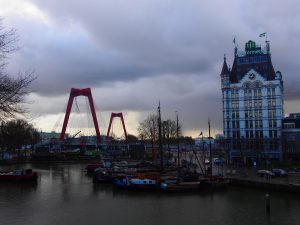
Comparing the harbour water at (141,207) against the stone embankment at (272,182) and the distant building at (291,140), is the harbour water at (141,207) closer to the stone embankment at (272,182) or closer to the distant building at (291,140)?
the stone embankment at (272,182)

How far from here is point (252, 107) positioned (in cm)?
7488

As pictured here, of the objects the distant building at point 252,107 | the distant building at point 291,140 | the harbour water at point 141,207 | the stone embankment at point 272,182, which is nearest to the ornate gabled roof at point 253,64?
the distant building at point 252,107

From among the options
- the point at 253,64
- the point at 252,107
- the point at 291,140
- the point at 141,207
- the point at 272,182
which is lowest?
the point at 141,207

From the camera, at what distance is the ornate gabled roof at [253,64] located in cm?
7650

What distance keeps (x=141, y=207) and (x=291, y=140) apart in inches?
1716

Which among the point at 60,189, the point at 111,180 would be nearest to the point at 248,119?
the point at 111,180

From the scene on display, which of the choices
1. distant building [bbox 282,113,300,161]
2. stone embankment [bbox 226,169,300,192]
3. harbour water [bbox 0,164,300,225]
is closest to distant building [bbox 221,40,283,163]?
distant building [bbox 282,113,300,161]

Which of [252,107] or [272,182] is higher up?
[252,107]

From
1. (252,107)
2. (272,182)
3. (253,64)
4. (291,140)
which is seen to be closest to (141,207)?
(272,182)

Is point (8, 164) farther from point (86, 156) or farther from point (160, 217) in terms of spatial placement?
point (160, 217)

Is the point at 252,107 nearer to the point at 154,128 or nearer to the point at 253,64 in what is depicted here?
the point at 253,64

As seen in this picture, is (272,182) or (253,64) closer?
(272,182)

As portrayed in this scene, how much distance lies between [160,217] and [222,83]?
166 ft

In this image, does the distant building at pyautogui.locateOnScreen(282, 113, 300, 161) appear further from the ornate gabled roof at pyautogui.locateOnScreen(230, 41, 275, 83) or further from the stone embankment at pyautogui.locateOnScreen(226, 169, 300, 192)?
the stone embankment at pyautogui.locateOnScreen(226, 169, 300, 192)
